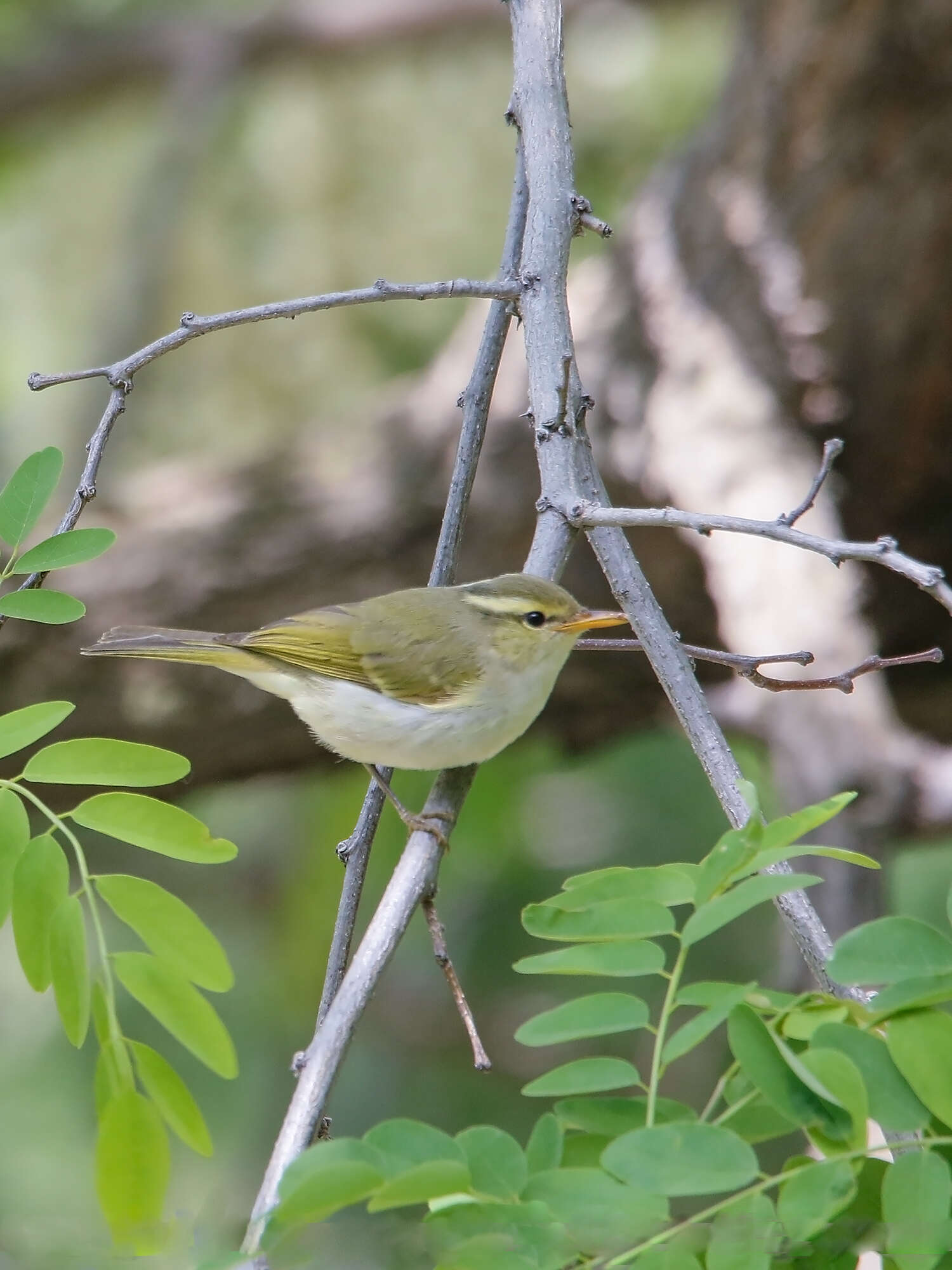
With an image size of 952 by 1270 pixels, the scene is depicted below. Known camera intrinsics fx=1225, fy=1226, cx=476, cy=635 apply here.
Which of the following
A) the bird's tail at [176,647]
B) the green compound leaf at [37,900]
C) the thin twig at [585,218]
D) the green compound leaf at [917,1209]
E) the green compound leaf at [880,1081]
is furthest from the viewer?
the bird's tail at [176,647]

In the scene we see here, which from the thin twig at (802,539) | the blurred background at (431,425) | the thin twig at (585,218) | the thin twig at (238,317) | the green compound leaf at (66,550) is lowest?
the blurred background at (431,425)

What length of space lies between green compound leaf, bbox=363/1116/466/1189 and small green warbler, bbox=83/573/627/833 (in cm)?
131

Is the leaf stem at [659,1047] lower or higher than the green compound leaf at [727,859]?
lower

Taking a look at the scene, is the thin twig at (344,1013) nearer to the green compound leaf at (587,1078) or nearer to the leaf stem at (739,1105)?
the green compound leaf at (587,1078)

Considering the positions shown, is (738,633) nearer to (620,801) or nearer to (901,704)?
(901,704)

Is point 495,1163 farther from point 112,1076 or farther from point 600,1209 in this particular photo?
point 112,1076

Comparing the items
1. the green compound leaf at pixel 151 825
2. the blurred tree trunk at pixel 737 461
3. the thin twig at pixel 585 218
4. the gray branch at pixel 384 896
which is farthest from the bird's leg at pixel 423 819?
the blurred tree trunk at pixel 737 461

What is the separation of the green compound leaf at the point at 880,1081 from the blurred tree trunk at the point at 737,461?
89.7 inches

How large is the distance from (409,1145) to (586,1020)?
0.68 ft

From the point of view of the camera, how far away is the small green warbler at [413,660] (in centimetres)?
246

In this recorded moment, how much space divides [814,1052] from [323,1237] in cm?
42

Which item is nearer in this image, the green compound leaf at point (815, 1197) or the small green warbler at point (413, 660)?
the green compound leaf at point (815, 1197)

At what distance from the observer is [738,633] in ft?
11.4

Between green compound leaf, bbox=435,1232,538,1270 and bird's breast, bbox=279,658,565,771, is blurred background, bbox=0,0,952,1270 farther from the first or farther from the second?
bird's breast, bbox=279,658,565,771
